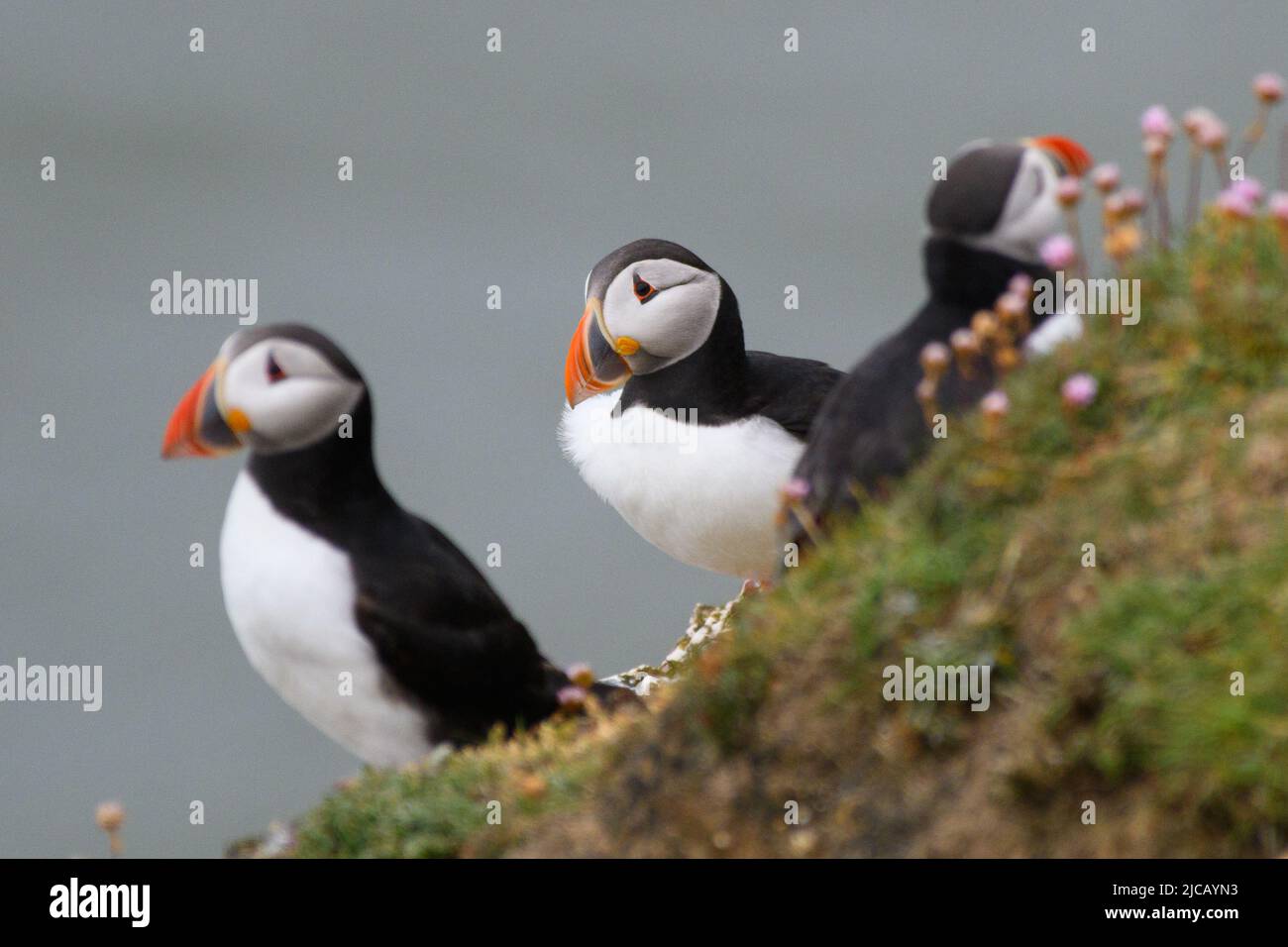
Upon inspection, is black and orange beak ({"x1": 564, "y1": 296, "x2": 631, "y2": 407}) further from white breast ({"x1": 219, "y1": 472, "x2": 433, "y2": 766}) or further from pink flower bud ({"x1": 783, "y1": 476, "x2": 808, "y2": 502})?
pink flower bud ({"x1": 783, "y1": 476, "x2": 808, "y2": 502})

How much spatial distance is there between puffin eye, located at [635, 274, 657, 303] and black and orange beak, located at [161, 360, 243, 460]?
2646 millimetres

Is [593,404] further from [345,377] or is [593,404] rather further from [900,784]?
[900,784]

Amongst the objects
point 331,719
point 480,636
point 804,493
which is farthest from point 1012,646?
point 331,719

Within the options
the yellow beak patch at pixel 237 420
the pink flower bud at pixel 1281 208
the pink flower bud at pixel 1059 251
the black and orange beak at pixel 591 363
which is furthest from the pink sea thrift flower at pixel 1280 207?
the black and orange beak at pixel 591 363

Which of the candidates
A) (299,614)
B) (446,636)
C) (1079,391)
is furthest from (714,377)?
(1079,391)

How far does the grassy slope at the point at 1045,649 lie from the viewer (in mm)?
4809

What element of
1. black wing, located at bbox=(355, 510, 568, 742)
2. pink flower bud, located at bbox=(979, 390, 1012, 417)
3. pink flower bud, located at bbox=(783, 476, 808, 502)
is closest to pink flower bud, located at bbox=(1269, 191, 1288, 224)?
pink flower bud, located at bbox=(979, 390, 1012, 417)

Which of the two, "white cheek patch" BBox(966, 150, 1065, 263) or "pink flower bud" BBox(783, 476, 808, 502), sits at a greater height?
"white cheek patch" BBox(966, 150, 1065, 263)

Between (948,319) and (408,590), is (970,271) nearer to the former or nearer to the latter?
(948,319)

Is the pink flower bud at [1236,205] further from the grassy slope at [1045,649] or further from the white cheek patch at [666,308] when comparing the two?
the white cheek patch at [666,308]

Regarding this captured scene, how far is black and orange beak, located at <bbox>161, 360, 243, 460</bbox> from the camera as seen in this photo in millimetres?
6461

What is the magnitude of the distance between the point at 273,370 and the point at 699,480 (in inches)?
105

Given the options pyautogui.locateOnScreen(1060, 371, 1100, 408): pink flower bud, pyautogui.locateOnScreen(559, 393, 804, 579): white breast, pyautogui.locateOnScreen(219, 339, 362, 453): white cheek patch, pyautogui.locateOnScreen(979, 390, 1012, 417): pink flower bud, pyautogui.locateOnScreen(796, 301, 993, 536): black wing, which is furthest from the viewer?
pyautogui.locateOnScreen(559, 393, 804, 579): white breast

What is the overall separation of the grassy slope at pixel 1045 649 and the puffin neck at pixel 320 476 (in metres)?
1.12
